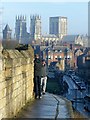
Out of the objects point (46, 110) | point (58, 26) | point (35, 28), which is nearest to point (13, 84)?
point (46, 110)

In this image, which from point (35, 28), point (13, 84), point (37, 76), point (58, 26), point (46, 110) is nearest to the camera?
point (13, 84)

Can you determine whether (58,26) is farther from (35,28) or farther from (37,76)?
(37,76)

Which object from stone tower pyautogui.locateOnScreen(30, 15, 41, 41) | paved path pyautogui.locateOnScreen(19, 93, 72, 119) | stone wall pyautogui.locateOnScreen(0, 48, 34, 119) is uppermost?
stone tower pyautogui.locateOnScreen(30, 15, 41, 41)

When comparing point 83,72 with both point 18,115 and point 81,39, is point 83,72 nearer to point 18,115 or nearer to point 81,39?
point 18,115

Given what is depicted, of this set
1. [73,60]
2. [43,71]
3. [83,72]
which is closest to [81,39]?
[73,60]

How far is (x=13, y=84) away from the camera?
888cm

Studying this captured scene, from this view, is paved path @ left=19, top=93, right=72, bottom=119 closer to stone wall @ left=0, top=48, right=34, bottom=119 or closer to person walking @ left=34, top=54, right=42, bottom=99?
stone wall @ left=0, top=48, right=34, bottom=119

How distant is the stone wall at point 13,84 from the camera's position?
25.5 ft

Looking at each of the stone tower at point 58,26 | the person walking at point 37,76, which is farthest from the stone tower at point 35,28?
the person walking at point 37,76

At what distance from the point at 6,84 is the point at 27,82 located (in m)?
3.85

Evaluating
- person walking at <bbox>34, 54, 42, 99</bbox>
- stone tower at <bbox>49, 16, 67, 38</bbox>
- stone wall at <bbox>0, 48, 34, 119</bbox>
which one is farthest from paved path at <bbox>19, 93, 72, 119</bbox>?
stone tower at <bbox>49, 16, 67, 38</bbox>

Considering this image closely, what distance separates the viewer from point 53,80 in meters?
79.0

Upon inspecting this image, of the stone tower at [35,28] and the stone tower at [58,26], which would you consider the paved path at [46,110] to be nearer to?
the stone tower at [35,28]

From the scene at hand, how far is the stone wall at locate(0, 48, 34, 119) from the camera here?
779 cm
